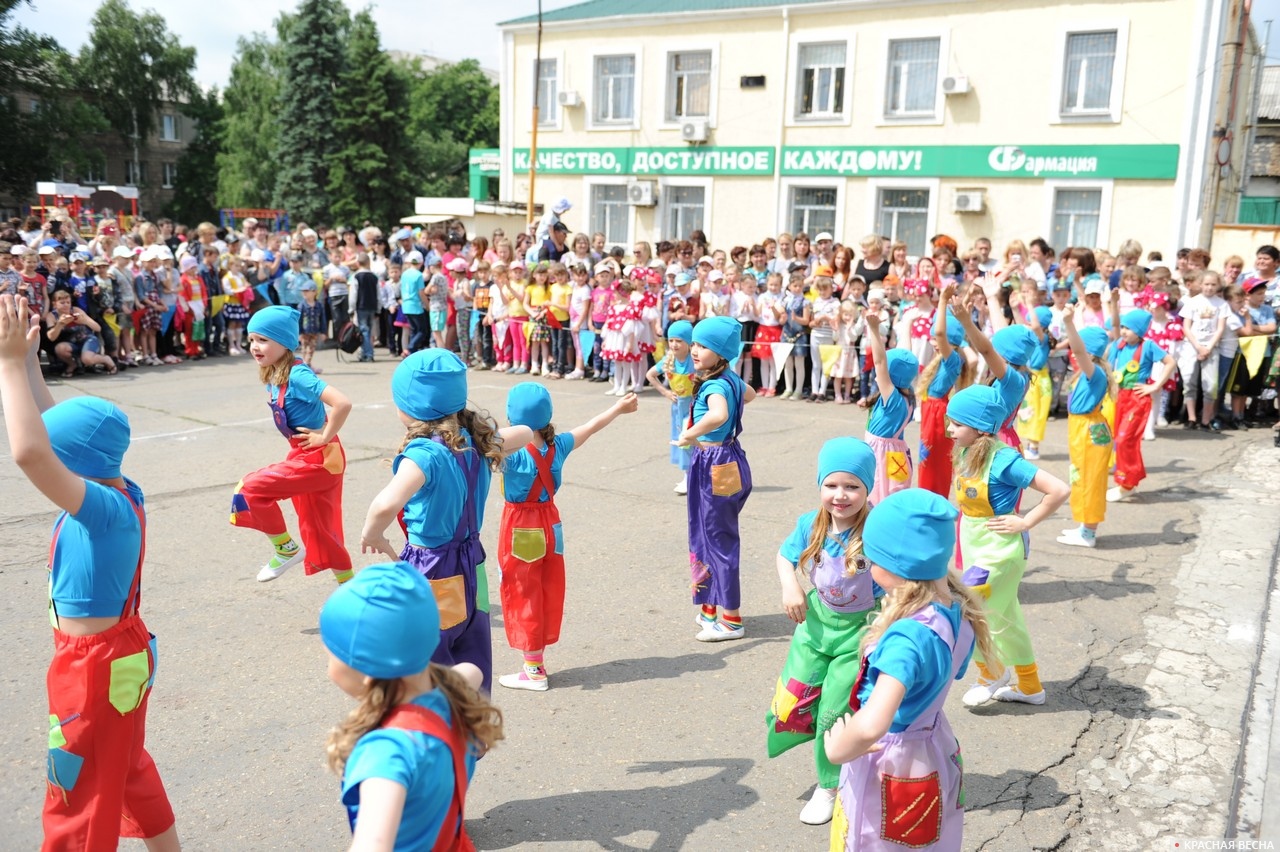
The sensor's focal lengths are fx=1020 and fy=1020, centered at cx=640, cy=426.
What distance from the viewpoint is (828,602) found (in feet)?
12.9

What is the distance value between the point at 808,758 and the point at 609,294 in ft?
37.5

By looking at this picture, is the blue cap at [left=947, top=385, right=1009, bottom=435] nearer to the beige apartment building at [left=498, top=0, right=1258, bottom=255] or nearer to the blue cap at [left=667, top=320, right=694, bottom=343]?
the blue cap at [left=667, top=320, right=694, bottom=343]

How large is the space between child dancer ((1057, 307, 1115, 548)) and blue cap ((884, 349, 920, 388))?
1951 mm

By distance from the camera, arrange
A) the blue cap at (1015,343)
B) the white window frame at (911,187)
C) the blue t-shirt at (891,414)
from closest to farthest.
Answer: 1. the blue t-shirt at (891,414)
2. the blue cap at (1015,343)
3. the white window frame at (911,187)

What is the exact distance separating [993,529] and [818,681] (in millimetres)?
1381

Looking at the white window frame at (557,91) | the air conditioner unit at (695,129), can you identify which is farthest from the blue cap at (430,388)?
the white window frame at (557,91)

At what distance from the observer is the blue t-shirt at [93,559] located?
3.22m

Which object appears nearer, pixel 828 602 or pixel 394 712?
pixel 394 712

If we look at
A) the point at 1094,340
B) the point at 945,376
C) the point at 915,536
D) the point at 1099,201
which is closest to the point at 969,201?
the point at 1099,201

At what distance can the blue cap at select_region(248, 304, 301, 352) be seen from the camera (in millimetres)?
5887

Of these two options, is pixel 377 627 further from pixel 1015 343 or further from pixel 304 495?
pixel 1015 343

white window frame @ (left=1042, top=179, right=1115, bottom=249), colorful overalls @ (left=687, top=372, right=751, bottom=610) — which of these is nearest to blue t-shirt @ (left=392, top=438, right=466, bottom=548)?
colorful overalls @ (left=687, top=372, right=751, bottom=610)

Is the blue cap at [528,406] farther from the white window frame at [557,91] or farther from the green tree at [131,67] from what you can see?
the green tree at [131,67]

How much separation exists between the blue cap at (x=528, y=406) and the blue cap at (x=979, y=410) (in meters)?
2.04
